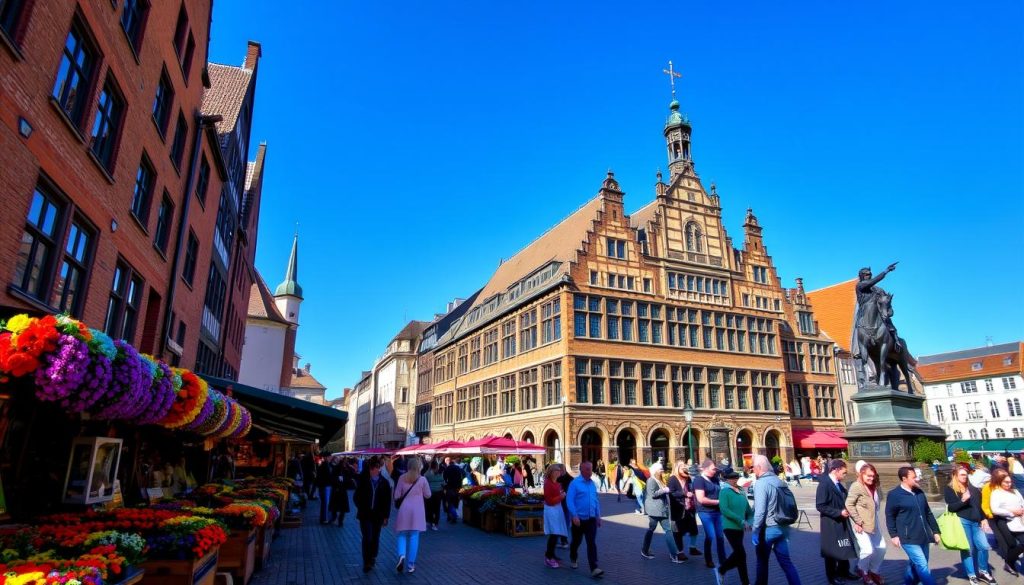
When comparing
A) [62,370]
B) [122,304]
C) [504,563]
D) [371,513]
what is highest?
[122,304]

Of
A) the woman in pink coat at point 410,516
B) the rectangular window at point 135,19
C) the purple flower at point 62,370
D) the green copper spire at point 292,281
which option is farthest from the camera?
the green copper spire at point 292,281

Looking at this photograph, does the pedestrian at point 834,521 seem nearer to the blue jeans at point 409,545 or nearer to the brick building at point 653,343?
the blue jeans at point 409,545

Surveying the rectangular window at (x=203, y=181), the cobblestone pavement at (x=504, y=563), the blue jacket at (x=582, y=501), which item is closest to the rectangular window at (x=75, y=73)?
the cobblestone pavement at (x=504, y=563)

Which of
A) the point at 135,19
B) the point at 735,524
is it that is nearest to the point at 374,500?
the point at 735,524

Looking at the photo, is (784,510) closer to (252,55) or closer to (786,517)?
(786,517)

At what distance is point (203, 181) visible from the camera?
59.6 feet

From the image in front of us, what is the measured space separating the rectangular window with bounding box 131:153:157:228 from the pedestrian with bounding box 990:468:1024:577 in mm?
15484

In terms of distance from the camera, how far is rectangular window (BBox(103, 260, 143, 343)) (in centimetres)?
1167

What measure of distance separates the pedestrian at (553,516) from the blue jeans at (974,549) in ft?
17.9

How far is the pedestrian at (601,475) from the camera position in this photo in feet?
94.8

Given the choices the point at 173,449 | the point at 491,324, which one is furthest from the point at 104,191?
the point at 491,324

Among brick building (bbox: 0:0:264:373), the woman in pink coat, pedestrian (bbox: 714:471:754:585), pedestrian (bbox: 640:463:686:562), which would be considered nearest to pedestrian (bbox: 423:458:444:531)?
the woman in pink coat

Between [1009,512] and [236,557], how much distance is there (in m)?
9.84

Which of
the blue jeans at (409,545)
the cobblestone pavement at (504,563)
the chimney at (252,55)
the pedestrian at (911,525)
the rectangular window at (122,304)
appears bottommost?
the cobblestone pavement at (504,563)
